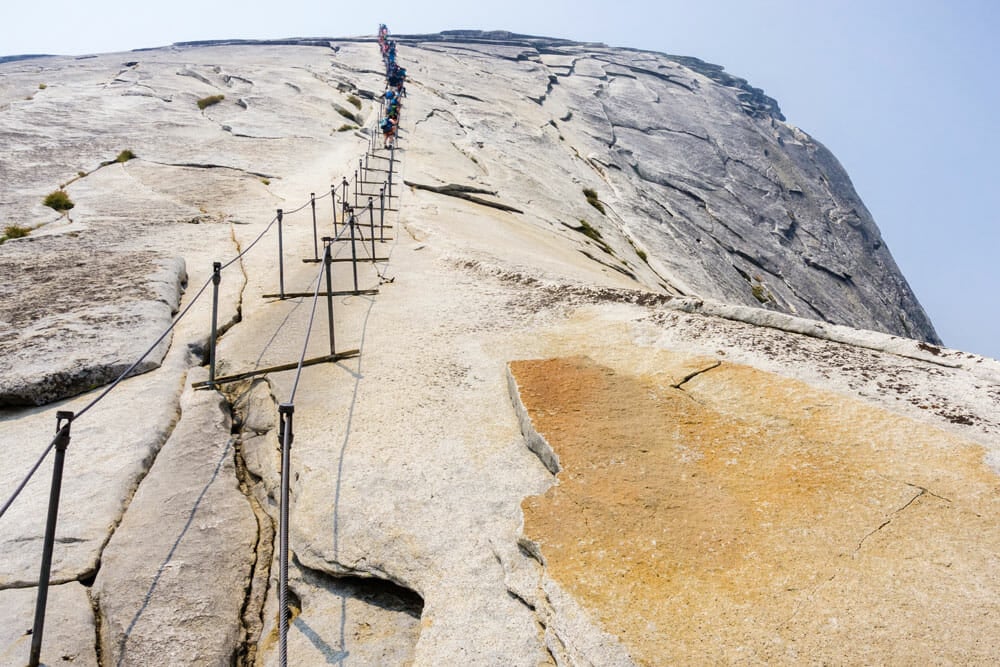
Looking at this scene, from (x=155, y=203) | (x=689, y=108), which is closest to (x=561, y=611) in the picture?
(x=155, y=203)

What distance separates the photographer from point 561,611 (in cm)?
407

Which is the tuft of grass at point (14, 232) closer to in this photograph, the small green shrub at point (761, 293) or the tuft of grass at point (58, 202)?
the tuft of grass at point (58, 202)

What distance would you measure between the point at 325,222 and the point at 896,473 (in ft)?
46.2

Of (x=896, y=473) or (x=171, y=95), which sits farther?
(x=171, y=95)

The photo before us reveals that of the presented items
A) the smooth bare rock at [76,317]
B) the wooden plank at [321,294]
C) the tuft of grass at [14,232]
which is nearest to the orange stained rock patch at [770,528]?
the smooth bare rock at [76,317]

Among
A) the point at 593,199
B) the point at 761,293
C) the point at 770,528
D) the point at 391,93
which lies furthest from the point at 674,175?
the point at 770,528

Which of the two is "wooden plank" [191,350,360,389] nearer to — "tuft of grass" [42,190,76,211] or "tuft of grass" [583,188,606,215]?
"tuft of grass" [42,190,76,211]

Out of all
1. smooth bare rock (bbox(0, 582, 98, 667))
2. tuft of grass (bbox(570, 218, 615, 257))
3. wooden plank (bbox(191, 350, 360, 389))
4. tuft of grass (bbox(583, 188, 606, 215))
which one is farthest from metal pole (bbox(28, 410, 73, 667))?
tuft of grass (bbox(583, 188, 606, 215))

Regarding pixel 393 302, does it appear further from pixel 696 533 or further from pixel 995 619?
pixel 995 619

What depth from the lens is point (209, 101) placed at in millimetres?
31562

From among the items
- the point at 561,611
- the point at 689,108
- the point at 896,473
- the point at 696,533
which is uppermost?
the point at 689,108

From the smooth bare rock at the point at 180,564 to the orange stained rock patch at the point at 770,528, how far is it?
2.43 meters

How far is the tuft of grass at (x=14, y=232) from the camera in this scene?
1239 centimetres

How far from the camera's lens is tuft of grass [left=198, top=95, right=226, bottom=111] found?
100 ft
